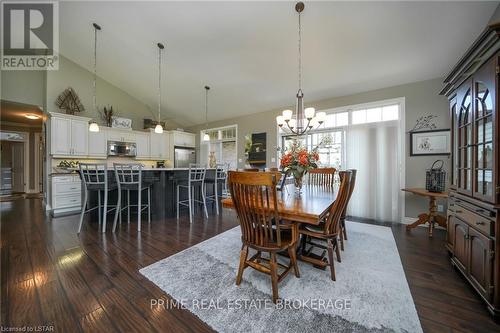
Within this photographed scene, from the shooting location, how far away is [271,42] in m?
3.17

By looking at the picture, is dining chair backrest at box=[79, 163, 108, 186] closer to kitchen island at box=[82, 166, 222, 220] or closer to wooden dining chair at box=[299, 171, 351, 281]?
kitchen island at box=[82, 166, 222, 220]

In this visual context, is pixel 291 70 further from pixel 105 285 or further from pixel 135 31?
pixel 105 285

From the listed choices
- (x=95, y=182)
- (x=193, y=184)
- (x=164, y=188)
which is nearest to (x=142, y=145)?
(x=164, y=188)

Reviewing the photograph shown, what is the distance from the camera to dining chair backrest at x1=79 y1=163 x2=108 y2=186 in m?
3.05

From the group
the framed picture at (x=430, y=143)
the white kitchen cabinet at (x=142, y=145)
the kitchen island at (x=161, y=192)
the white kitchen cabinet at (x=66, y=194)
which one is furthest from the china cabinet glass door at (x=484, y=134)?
the white kitchen cabinet at (x=142, y=145)

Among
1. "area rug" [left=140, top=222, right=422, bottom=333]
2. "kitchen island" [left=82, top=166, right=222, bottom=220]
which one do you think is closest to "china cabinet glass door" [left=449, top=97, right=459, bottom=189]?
"area rug" [left=140, top=222, right=422, bottom=333]

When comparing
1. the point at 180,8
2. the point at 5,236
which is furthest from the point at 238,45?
the point at 5,236

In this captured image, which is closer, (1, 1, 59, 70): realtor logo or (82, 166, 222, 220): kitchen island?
(1, 1, 59, 70): realtor logo

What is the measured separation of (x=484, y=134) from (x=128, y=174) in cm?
444

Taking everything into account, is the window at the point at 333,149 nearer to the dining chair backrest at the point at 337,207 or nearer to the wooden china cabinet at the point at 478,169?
the wooden china cabinet at the point at 478,169

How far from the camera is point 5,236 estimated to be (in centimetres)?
277

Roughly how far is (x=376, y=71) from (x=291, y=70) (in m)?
1.50

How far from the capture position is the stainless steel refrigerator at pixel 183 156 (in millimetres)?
6738

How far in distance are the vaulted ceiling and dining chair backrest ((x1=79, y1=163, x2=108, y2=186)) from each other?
8.84ft
